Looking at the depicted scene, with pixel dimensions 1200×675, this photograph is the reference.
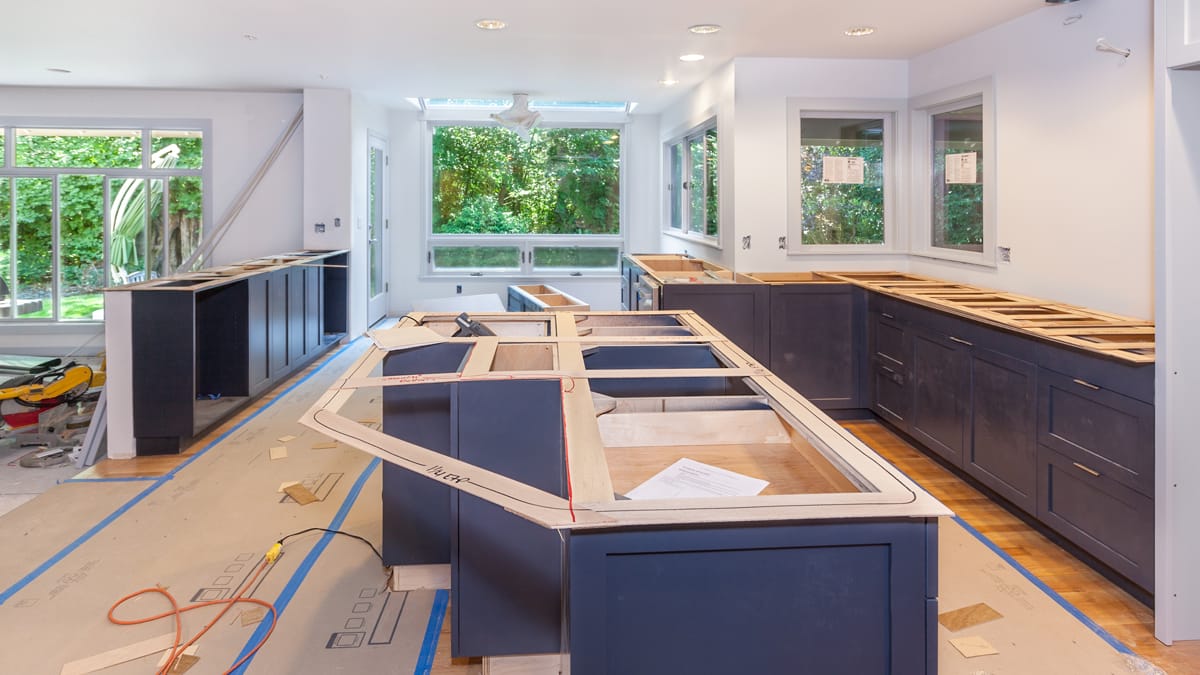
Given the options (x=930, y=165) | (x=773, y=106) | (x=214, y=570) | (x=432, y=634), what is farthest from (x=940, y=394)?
(x=214, y=570)

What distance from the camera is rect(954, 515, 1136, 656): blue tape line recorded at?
2674 mm

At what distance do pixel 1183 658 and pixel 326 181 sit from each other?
24.8 ft

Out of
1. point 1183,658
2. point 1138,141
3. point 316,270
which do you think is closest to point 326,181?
point 316,270

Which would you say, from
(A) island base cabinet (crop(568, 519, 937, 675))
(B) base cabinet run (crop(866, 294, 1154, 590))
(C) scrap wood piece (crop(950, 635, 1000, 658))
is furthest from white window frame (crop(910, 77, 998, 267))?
(A) island base cabinet (crop(568, 519, 937, 675))

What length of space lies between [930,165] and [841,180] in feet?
1.95

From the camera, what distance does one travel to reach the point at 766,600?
1.29m

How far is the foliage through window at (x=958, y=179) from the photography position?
17.2 feet

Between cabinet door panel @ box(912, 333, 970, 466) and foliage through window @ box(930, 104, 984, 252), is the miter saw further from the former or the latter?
foliage through window @ box(930, 104, 984, 252)

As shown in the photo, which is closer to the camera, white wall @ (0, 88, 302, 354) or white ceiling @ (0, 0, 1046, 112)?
white ceiling @ (0, 0, 1046, 112)

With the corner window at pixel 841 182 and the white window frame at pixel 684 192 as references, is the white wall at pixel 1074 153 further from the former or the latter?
the white window frame at pixel 684 192

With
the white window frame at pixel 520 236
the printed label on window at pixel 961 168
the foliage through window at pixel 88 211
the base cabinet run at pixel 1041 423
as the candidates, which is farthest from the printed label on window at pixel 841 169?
the foliage through window at pixel 88 211

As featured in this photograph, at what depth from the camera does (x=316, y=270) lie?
7273 mm

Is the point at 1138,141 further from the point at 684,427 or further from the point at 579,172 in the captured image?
the point at 579,172

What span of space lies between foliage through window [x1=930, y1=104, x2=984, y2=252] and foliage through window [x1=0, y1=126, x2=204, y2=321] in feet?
22.8
